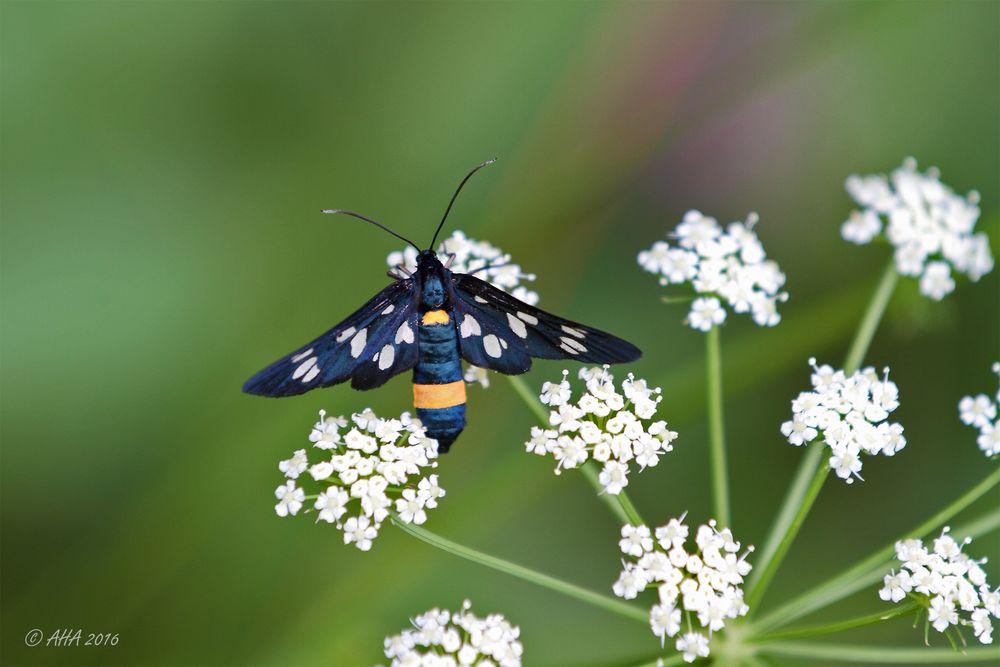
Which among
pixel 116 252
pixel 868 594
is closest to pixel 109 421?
pixel 116 252

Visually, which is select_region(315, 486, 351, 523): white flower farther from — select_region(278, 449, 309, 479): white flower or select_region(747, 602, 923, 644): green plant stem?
select_region(747, 602, 923, 644): green plant stem

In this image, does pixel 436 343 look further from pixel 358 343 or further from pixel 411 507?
pixel 411 507

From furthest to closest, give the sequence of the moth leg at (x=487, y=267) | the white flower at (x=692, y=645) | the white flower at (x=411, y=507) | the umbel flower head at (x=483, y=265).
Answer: the umbel flower head at (x=483, y=265)
the moth leg at (x=487, y=267)
the white flower at (x=411, y=507)
the white flower at (x=692, y=645)

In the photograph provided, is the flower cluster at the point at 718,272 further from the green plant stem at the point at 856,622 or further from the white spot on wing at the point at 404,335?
the green plant stem at the point at 856,622

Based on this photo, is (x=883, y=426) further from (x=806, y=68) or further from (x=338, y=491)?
(x=806, y=68)

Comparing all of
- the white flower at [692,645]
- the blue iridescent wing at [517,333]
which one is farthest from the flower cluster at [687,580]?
the blue iridescent wing at [517,333]

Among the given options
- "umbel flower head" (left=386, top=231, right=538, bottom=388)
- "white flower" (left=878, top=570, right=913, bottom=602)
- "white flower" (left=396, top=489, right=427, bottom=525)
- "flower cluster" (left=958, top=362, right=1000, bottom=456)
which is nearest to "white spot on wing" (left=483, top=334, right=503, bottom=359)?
"umbel flower head" (left=386, top=231, right=538, bottom=388)

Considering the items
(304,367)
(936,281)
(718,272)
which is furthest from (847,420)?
(304,367)
